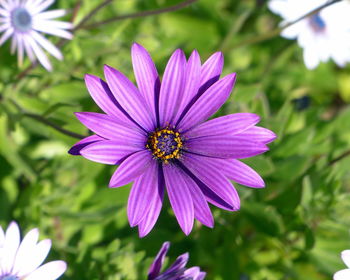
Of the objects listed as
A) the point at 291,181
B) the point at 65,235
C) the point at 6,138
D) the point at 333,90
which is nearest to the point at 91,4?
the point at 6,138

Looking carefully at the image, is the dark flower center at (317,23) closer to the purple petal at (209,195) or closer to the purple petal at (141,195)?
the purple petal at (209,195)

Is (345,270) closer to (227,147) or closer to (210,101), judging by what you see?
(227,147)

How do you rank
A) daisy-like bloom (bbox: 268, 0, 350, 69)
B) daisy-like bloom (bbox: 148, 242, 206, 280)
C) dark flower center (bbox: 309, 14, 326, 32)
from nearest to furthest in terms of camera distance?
1. daisy-like bloom (bbox: 148, 242, 206, 280)
2. daisy-like bloom (bbox: 268, 0, 350, 69)
3. dark flower center (bbox: 309, 14, 326, 32)

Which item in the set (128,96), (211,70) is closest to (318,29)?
(211,70)

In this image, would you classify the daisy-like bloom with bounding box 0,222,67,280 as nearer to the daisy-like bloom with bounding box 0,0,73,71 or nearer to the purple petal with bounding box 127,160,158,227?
the purple petal with bounding box 127,160,158,227

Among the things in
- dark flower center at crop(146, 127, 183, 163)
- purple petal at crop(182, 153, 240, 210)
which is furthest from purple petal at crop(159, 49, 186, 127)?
purple petal at crop(182, 153, 240, 210)
